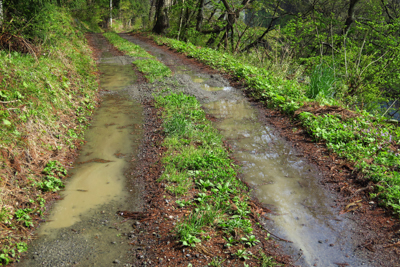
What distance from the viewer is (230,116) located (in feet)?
21.5

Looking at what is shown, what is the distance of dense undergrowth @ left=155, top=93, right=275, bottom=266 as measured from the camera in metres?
3.12

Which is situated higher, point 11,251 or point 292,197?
point 292,197

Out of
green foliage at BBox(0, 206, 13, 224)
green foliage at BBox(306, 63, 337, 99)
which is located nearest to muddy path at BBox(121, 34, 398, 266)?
green foliage at BBox(306, 63, 337, 99)

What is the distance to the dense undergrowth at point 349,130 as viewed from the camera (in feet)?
13.5

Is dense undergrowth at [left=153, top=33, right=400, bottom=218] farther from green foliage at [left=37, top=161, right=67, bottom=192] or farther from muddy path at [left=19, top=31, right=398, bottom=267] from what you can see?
green foliage at [left=37, top=161, right=67, bottom=192]

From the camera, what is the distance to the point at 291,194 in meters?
3.99

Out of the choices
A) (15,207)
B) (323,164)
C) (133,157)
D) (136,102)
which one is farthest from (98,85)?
(323,164)

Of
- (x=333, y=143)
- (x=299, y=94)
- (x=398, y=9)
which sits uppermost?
(x=398, y=9)

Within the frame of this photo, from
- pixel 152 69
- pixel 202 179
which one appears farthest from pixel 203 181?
pixel 152 69

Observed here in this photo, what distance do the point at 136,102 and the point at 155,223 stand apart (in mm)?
4675

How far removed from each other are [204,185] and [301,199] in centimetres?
144

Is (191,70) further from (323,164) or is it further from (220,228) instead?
(220,228)

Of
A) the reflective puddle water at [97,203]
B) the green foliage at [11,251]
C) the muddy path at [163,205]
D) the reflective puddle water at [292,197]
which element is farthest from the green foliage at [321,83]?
the green foliage at [11,251]

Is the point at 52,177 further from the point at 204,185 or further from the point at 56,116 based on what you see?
the point at 204,185
